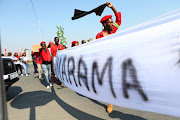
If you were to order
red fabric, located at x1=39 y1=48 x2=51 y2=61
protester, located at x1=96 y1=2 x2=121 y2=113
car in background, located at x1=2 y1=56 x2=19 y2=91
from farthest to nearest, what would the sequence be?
red fabric, located at x1=39 y1=48 x2=51 y2=61 → car in background, located at x1=2 y1=56 x2=19 y2=91 → protester, located at x1=96 y1=2 x2=121 y2=113

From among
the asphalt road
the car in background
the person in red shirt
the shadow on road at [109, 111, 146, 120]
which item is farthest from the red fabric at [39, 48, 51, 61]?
the shadow on road at [109, 111, 146, 120]

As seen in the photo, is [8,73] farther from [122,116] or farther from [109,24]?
[122,116]

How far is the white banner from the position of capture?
1.19m

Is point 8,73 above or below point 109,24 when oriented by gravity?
below

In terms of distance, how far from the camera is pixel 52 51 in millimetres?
5883

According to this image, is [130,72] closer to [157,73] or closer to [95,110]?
[157,73]

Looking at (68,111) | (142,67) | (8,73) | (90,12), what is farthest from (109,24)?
→ (8,73)

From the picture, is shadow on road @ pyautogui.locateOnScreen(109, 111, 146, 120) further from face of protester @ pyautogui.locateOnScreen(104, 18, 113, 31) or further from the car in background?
the car in background

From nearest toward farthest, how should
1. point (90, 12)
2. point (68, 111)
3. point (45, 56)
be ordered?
point (90, 12)
point (68, 111)
point (45, 56)

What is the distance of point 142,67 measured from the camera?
4.40 ft

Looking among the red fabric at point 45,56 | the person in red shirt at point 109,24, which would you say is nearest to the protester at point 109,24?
the person in red shirt at point 109,24

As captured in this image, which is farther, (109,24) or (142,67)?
(109,24)

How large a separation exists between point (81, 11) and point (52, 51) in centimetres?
350

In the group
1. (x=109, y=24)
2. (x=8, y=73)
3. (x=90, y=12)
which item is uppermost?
(x=90, y=12)
